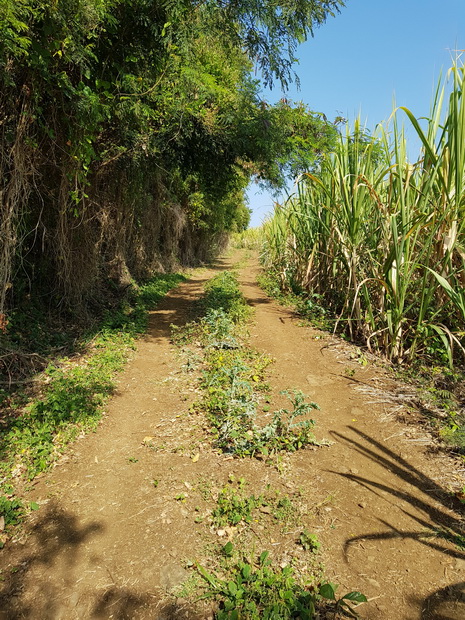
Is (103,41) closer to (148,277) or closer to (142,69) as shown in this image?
(142,69)

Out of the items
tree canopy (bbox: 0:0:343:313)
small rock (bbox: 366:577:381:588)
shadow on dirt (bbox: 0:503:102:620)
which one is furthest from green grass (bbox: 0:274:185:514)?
small rock (bbox: 366:577:381:588)

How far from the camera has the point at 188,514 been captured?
242 centimetres

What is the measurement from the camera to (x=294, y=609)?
5.61ft

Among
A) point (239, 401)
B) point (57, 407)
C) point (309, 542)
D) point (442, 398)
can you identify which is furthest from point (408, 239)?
point (57, 407)

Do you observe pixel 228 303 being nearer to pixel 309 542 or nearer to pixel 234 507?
pixel 234 507

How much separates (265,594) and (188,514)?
769 mm

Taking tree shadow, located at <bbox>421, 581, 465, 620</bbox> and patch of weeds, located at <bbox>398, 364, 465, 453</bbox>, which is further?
patch of weeds, located at <bbox>398, 364, 465, 453</bbox>

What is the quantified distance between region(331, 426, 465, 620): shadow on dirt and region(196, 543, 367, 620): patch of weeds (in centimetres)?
34

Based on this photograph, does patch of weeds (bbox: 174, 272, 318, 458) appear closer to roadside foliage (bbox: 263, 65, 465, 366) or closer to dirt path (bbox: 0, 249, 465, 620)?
dirt path (bbox: 0, 249, 465, 620)

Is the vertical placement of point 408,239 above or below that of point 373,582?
above

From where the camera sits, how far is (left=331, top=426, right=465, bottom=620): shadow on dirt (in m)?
1.76

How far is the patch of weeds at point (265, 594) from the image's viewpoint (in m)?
1.69

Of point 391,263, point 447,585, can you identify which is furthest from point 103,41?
point 447,585

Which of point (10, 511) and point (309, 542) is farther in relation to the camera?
point (10, 511)
